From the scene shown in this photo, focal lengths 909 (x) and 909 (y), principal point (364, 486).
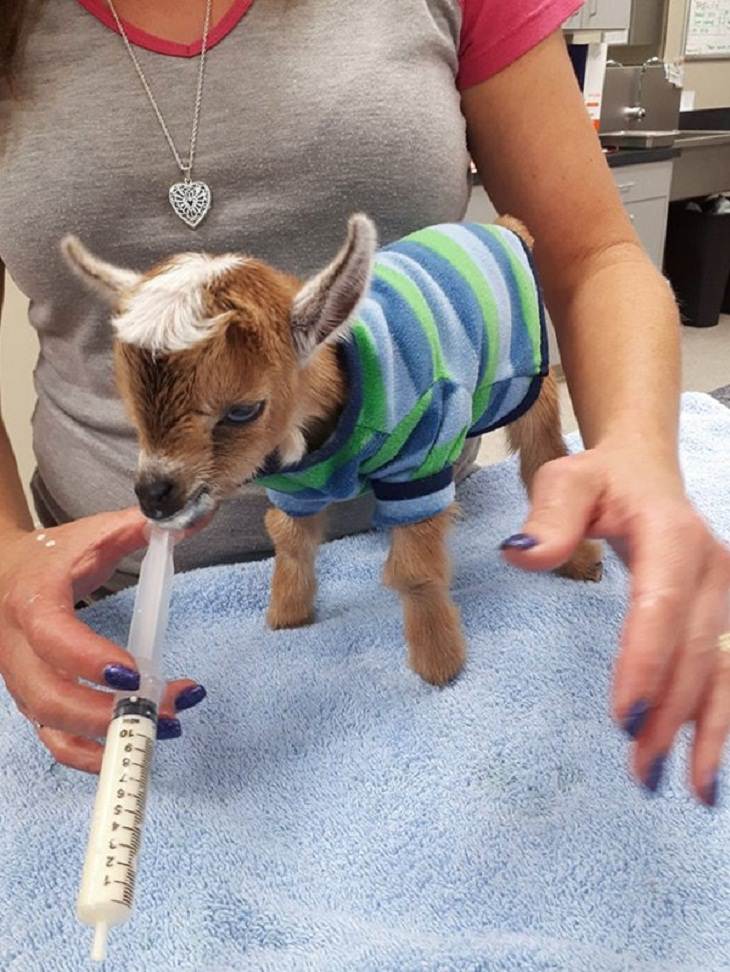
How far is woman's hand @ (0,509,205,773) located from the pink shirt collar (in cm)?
33

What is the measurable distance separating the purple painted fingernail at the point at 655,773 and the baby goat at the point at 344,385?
9.0 inches

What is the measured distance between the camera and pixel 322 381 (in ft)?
1.65

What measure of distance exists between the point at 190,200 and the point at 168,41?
11 centimetres

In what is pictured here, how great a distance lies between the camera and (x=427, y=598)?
591mm

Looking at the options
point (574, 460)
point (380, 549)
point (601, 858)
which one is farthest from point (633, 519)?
point (380, 549)

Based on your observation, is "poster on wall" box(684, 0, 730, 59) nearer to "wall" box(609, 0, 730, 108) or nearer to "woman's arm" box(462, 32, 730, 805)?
"wall" box(609, 0, 730, 108)

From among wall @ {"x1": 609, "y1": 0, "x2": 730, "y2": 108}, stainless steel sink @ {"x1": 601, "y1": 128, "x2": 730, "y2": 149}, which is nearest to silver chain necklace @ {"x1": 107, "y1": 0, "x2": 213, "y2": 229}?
stainless steel sink @ {"x1": 601, "y1": 128, "x2": 730, "y2": 149}

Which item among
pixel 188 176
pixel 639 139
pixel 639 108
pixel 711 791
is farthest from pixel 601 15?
pixel 711 791

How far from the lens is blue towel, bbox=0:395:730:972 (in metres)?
0.43

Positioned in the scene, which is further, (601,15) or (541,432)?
(601,15)

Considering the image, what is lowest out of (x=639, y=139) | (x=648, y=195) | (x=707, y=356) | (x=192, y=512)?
(x=707, y=356)

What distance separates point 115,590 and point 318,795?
0.34 meters

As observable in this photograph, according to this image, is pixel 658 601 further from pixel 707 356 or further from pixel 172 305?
pixel 707 356

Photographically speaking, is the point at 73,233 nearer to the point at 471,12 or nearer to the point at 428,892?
the point at 471,12
